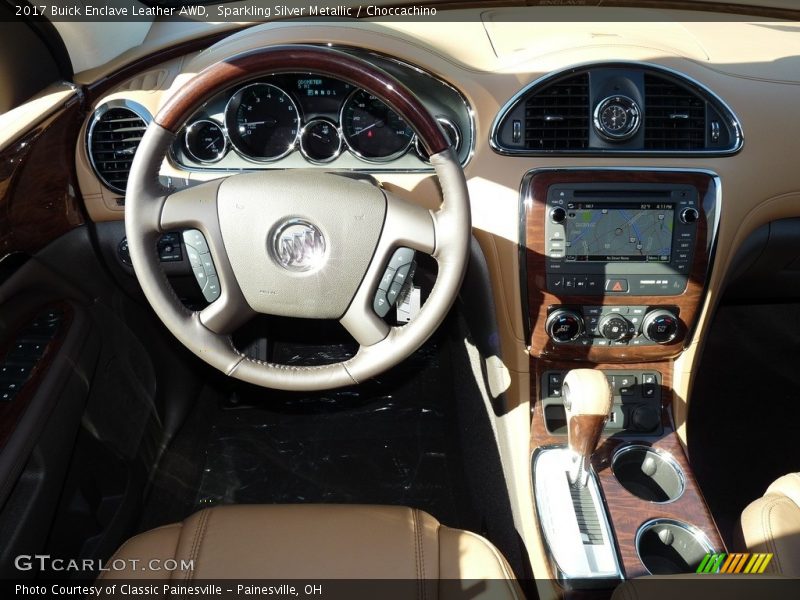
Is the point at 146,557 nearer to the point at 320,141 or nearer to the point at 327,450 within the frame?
the point at 320,141

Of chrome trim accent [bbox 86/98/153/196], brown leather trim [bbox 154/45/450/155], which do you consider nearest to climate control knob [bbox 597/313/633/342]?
brown leather trim [bbox 154/45/450/155]

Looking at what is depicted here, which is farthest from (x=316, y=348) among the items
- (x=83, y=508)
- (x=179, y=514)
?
(x=83, y=508)

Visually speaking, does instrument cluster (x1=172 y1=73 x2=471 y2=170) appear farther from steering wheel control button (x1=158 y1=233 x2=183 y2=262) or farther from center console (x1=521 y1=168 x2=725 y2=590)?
center console (x1=521 y1=168 x2=725 y2=590)

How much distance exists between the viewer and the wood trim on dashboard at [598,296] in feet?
5.65

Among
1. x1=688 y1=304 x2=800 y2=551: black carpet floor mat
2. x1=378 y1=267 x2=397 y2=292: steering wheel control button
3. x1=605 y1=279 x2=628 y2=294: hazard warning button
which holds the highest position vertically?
x1=378 y1=267 x2=397 y2=292: steering wheel control button

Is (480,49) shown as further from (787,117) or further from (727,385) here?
(727,385)

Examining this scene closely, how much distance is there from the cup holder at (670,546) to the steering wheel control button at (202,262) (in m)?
1.13

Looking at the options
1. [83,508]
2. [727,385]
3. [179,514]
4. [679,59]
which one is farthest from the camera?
[727,385]

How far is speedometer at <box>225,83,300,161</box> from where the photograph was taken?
5.61ft

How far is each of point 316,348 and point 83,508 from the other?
1105 millimetres

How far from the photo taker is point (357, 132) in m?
1.75

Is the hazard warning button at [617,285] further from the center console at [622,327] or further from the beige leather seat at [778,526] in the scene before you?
the beige leather seat at [778,526]

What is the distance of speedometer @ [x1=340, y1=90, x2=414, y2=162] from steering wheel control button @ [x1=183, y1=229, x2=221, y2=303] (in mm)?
492
